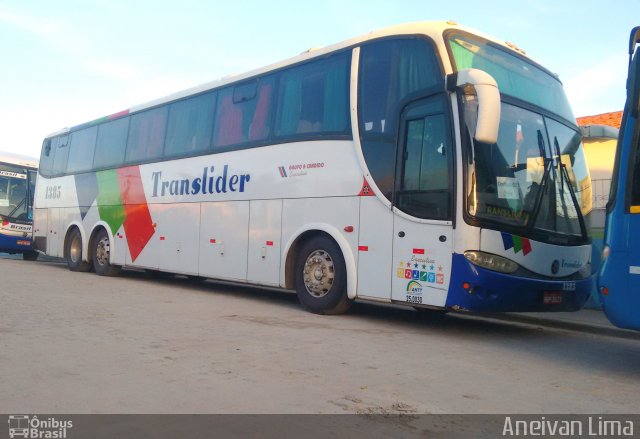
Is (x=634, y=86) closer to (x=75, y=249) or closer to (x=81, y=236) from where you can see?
(x=81, y=236)

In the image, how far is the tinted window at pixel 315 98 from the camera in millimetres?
8583

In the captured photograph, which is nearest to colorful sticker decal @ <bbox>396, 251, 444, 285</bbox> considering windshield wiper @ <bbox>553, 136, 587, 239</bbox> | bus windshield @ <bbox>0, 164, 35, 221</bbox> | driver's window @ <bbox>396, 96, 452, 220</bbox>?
driver's window @ <bbox>396, 96, 452, 220</bbox>

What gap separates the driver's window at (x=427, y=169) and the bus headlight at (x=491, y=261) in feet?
1.78

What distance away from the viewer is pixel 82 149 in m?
15.7

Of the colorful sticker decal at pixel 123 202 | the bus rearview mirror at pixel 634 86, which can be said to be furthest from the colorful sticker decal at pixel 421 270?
the colorful sticker decal at pixel 123 202

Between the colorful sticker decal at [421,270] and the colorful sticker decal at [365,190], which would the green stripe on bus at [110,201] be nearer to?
the colorful sticker decal at [365,190]

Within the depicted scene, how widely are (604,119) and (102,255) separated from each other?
1304cm

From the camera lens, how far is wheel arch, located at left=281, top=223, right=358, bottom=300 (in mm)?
8086

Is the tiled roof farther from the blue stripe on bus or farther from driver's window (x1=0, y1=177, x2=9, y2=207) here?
driver's window (x1=0, y1=177, x2=9, y2=207)

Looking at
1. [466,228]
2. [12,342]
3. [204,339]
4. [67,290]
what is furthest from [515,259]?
[67,290]

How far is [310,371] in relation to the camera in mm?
5164

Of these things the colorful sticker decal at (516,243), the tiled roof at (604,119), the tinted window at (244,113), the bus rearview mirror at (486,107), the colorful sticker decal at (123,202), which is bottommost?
the colorful sticker decal at (516,243)
